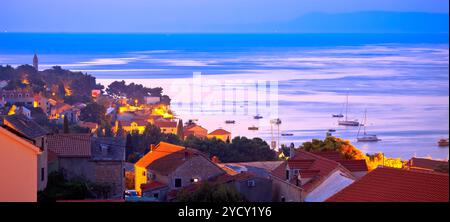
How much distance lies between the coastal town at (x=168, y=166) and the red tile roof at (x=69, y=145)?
0.05ft

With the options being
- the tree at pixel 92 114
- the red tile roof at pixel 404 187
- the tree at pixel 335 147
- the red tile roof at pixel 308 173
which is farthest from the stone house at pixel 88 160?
the tree at pixel 92 114

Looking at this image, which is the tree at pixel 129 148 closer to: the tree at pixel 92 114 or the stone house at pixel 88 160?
the stone house at pixel 88 160

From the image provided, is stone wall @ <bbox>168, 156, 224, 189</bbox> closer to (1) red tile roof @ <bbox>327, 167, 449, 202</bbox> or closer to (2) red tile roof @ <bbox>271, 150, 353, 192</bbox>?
(2) red tile roof @ <bbox>271, 150, 353, 192</bbox>

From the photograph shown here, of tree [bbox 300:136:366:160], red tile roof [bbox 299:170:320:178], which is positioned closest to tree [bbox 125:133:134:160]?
tree [bbox 300:136:366:160]

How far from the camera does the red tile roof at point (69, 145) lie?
37.4 ft

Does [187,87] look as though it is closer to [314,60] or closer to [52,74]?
[52,74]

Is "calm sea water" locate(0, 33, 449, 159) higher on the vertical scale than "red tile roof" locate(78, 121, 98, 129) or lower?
higher

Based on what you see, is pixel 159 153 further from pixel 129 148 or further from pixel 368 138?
pixel 368 138

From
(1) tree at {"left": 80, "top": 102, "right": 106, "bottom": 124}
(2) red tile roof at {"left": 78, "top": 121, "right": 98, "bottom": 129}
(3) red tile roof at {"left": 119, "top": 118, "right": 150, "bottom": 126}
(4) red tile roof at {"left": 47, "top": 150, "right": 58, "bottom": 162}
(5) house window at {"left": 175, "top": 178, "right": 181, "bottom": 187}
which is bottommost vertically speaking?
(5) house window at {"left": 175, "top": 178, "right": 181, "bottom": 187}

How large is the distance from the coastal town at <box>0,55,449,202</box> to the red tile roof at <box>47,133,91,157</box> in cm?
2

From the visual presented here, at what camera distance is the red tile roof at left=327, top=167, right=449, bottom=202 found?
3.60 meters

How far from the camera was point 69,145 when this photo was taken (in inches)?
458

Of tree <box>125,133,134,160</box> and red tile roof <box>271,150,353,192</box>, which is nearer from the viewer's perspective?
red tile roof <box>271,150,353,192</box>
